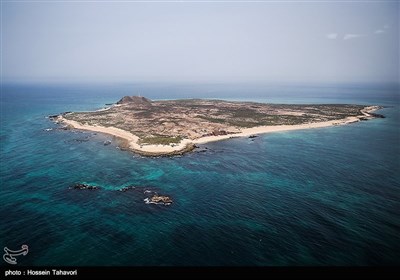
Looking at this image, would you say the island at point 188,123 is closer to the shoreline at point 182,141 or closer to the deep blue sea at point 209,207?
the shoreline at point 182,141

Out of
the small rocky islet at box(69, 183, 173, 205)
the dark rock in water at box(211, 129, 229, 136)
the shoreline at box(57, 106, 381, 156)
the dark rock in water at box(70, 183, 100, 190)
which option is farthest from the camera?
the dark rock in water at box(211, 129, 229, 136)

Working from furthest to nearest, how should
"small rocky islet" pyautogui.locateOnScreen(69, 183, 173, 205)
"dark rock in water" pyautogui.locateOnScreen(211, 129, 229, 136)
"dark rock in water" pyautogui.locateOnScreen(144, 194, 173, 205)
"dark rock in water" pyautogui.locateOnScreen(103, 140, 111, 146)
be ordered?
"dark rock in water" pyautogui.locateOnScreen(211, 129, 229, 136) < "dark rock in water" pyautogui.locateOnScreen(103, 140, 111, 146) < "small rocky islet" pyautogui.locateOnScreen(69, 183, 173, 205) < "dark rock in water" pyautogui.locateOnScreen(144, 194, 173, 205)

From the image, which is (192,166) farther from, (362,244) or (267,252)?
(362,244)

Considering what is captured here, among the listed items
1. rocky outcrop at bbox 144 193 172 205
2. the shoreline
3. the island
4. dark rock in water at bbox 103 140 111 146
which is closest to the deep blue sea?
rocky outcrop at bbox 144 193 172 205

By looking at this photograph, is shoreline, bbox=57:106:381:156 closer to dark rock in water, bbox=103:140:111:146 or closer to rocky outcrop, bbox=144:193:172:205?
dark rock in water, bbox=103:140:111:146

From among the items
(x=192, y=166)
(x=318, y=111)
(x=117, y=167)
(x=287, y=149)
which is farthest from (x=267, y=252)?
(x=318, y=111)

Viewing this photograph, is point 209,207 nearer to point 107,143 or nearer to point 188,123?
point 107,143
